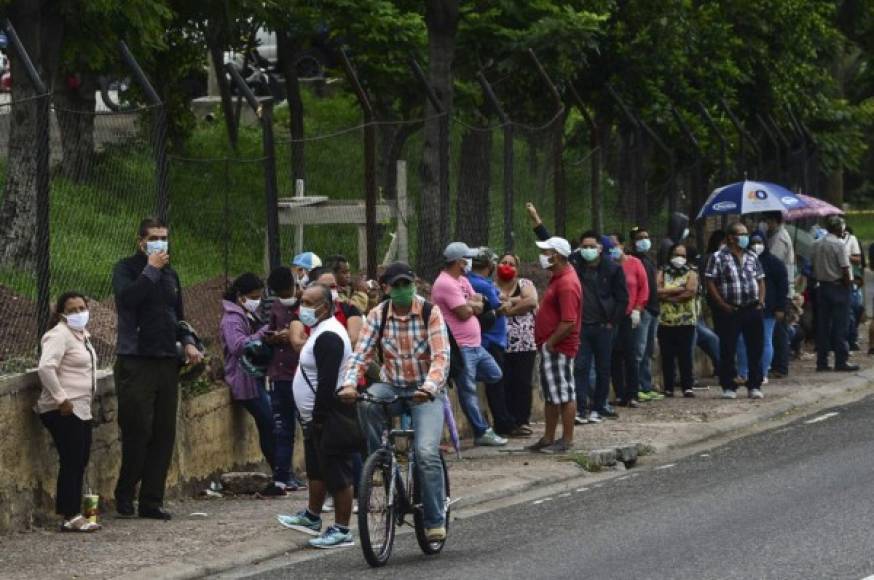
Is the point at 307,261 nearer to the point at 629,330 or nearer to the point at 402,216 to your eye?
the point at 402,216

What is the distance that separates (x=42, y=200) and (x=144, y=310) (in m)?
0.98

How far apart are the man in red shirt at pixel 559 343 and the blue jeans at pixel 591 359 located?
1561 mm

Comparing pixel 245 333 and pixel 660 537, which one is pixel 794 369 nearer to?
pixel 245 333

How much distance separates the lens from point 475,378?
58.0ft

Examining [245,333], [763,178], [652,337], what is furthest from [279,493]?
[763,178]

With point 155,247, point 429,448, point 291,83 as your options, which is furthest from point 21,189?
point 291,83

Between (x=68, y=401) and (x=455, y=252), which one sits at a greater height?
(x=455, y=252)

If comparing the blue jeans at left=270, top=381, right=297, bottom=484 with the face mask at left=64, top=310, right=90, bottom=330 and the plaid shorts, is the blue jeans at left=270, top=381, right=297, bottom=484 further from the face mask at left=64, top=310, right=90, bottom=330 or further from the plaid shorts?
the plaid shorts

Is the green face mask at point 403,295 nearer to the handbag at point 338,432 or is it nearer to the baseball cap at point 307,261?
the handbag at point 338,432

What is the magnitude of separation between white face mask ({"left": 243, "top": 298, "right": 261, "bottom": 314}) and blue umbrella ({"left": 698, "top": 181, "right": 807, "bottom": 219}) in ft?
37.3

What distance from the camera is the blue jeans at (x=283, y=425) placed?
1498cm

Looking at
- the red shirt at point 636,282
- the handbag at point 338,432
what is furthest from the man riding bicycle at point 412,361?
the red shirt at point 636,282

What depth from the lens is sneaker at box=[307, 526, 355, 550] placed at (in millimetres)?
12719

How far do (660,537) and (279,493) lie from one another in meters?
3.65
